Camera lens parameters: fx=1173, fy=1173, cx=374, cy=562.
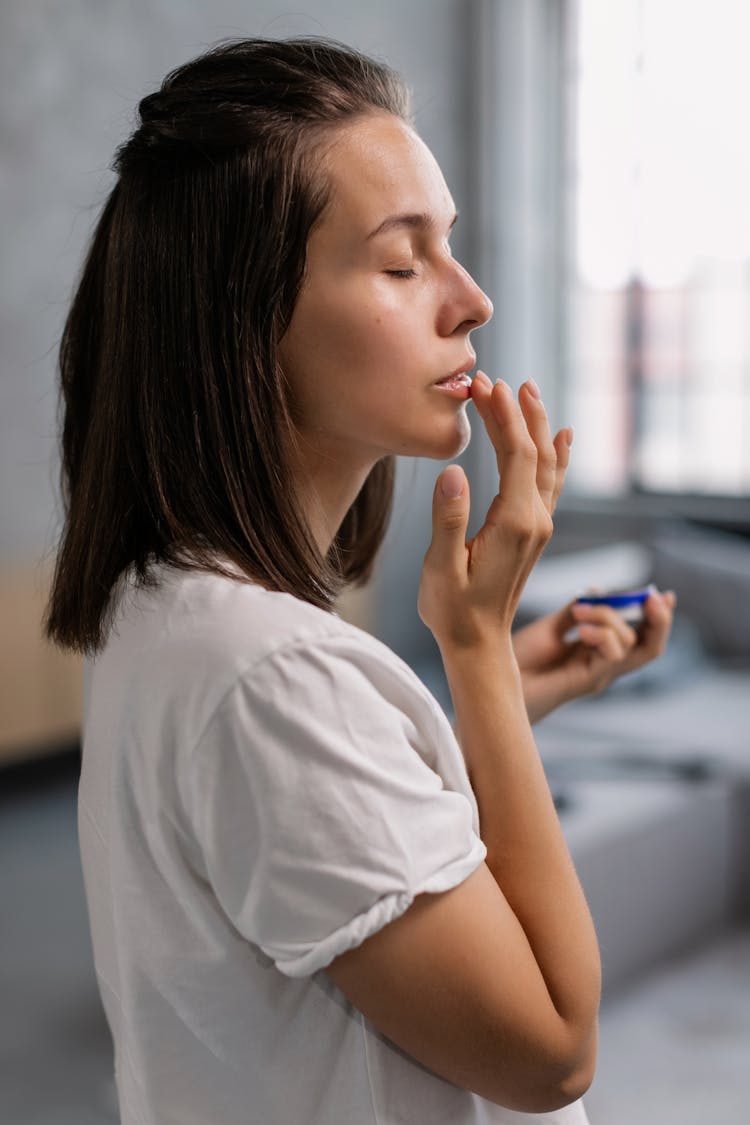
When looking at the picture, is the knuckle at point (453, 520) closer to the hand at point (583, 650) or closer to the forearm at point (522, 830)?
the forearm at point (522, 830)

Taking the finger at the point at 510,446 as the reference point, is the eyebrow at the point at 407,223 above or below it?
above

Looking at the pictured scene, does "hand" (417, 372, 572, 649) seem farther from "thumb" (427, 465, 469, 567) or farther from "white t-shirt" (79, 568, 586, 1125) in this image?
"white t-shirt" (79, 568, 586, 1125)

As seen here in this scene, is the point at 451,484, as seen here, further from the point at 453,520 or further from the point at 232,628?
the point at 232,628

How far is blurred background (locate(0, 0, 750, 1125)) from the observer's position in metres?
2.03

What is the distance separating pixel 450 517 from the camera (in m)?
0.72

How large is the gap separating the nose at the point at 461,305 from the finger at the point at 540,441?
0.21 feet

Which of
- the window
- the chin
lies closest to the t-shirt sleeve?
the chin

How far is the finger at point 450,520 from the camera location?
72 centimetres

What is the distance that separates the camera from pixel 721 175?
4.09 meters

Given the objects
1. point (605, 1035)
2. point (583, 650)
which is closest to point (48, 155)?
point (605, 1035)

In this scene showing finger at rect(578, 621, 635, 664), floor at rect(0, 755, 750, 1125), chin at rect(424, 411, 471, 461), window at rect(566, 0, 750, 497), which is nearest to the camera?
chin at rect(424, 411, 471, 461)

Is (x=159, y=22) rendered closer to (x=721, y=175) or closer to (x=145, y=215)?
(x=721, y=175)

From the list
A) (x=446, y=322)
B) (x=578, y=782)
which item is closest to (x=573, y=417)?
(x=578, y=782)

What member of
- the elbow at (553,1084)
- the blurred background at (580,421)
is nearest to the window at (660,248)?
the blurred background at (580,421)
